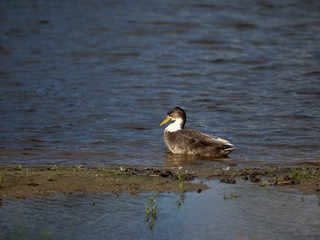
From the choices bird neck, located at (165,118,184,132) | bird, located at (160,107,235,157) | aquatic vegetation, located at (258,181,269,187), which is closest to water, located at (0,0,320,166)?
bird, located at (160,107,235,157)

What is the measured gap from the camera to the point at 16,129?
12297mm

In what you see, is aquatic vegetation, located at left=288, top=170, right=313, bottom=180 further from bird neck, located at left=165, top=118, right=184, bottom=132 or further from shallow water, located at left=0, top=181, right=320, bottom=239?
bird neck, located at left=165, top=118, right=184, bottom=132

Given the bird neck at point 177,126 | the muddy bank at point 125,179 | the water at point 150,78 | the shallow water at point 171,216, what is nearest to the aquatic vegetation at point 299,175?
the muddy bank at point 125,179

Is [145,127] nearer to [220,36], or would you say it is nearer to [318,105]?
[318,105]

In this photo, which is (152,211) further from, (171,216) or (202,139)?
(202,139)

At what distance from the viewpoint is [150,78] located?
59.4 feet

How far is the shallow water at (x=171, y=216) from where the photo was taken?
17.1 ft

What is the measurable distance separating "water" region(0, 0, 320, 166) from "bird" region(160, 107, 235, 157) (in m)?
0.25

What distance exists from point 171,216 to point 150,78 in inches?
497

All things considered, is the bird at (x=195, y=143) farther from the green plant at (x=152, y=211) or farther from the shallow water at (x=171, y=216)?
the green plant at (x=152, y=211)

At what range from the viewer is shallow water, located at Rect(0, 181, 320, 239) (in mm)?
5211

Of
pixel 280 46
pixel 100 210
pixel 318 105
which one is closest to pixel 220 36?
pixel 280 46

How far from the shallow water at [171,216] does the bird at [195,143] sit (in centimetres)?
344

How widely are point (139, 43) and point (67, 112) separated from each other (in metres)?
9.49
